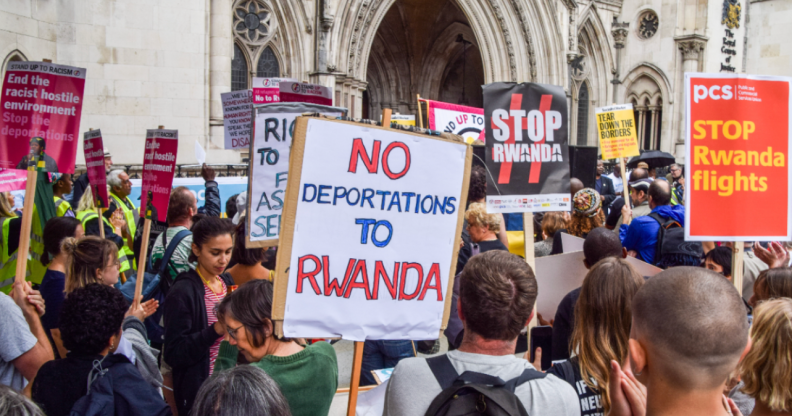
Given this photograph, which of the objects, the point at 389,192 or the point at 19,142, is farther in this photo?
the point at 19,142

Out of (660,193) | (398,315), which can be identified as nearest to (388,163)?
(398,315)

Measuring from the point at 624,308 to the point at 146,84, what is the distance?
10770 mm

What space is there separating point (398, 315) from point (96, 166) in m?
3.55

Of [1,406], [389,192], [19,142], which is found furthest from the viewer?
[19,142]

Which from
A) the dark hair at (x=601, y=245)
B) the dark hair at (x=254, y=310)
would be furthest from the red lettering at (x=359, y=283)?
the dark hair at (x=601, y=245)

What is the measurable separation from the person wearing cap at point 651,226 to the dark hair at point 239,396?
4286 mm

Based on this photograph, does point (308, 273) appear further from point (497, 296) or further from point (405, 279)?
point (497, 296)

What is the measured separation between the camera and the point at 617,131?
8.19m

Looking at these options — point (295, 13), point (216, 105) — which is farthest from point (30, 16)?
point (295, 13)

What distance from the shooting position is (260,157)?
379cm

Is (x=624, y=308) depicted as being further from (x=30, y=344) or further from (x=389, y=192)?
(x=30, y=344)

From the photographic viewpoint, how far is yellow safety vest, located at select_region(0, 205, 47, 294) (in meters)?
4.61

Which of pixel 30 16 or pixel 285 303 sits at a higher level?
pixel 30 16

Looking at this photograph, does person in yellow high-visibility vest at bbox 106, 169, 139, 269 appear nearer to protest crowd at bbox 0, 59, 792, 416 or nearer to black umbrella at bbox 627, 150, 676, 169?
protest crowd at bbox 0, 59, 792, 416
